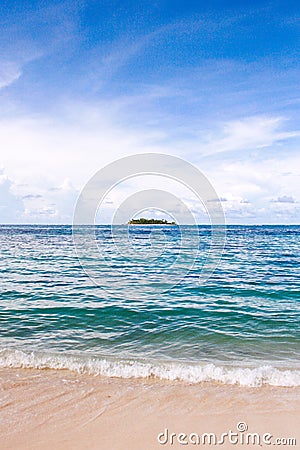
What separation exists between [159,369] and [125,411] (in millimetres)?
1817

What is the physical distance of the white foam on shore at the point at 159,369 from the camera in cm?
757

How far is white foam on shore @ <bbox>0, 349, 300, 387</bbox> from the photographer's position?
757 cm

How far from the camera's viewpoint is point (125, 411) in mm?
6320

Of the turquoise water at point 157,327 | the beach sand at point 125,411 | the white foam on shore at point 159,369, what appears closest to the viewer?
the beach sand at point 125,411

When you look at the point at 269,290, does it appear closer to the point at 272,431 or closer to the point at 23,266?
the point at 272,431

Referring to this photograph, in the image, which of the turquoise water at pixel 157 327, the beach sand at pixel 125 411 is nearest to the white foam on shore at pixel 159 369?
the turquoise water at pixel 157 327

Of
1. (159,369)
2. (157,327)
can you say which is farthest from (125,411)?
(157,327)

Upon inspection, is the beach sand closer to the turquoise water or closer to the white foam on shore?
the white foam on shore

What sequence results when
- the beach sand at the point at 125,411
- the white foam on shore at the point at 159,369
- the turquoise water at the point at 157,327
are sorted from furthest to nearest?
the turquoise water at the point at 157,327
the white foam on shore at the point at 159,369
the beach sand at the point at 125,411

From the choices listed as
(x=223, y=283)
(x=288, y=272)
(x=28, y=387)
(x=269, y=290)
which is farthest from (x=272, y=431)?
(x=288, y=272)

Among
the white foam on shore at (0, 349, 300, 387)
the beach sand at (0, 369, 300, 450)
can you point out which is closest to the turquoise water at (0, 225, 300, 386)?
the white foam on shore at (0, 349, 300, 387)

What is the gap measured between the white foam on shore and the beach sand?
0.25 metres

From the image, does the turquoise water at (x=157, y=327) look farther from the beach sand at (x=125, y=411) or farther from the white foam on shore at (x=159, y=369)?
the beach sand at (x=125, y=411)

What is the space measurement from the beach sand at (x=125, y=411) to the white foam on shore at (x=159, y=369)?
0.81 feet
